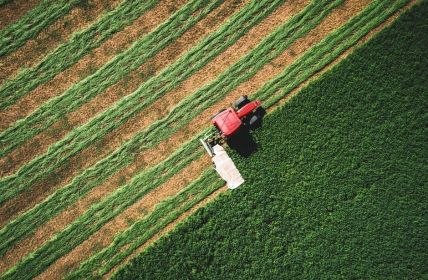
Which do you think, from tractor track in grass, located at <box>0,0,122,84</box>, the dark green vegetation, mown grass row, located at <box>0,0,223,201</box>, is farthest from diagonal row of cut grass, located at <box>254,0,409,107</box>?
tractor track in grass, located at <box>0,0,122,84</box>

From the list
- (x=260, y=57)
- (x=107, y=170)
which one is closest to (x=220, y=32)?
(x=260, y=57)

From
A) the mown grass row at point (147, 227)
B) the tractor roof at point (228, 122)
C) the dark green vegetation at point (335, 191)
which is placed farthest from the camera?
the mown grass row at point (147, 227)

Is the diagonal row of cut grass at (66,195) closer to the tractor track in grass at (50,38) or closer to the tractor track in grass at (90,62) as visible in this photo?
the tractor track in grass at (90,62)

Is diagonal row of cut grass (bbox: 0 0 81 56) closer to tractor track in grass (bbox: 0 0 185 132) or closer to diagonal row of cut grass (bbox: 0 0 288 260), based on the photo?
tractor track in grass (bbox: 0 0 185 132)

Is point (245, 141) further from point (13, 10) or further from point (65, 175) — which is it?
point (13, 10)

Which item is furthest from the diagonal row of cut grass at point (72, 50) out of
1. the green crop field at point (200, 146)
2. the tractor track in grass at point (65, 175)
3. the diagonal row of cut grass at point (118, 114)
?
the diagonal row of cut grass at point (118, 114)

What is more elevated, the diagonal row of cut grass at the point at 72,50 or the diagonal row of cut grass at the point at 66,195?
the diagonal row of cut grass at the point at 72,50

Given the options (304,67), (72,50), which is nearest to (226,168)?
(304,67)
